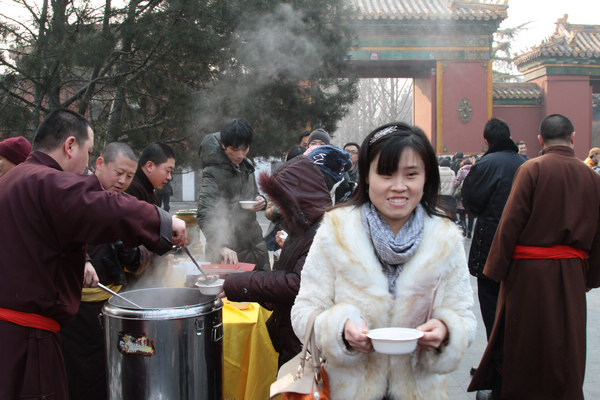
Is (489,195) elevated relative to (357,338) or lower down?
elevated

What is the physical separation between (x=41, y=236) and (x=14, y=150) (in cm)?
196

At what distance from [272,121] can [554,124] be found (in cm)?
429

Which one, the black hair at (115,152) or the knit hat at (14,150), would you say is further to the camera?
the knit hat at (14,150)

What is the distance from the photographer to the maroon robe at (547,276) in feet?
11.0

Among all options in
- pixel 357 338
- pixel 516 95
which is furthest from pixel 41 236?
pixel 516 95

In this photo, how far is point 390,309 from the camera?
173 cm

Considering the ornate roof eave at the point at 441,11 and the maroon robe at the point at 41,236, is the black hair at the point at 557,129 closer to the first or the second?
the maroon robe at the point at 41,236

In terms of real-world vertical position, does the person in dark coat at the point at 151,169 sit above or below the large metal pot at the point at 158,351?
above

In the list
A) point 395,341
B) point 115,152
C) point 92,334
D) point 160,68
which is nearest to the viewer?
point 395,341

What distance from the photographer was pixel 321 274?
1.79 m

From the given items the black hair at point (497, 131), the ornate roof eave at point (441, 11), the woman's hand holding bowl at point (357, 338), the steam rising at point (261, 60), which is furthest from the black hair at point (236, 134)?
the ornate roof eave at point (441, 11)

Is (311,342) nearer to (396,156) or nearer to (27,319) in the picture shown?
(396,156)

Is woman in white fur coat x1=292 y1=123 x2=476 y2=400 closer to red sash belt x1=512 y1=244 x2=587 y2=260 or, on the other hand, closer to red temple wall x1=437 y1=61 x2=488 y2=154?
red sash belt x1=512 y1=244 x2=587 y2=260

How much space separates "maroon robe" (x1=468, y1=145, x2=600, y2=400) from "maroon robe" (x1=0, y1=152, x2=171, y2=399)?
2429mm
